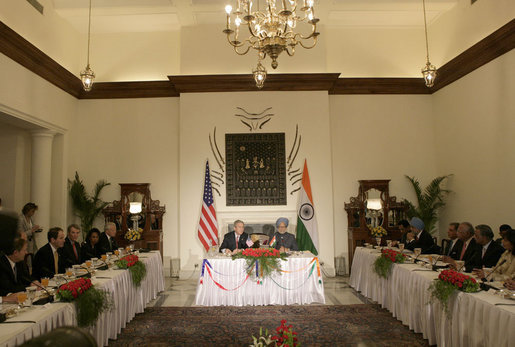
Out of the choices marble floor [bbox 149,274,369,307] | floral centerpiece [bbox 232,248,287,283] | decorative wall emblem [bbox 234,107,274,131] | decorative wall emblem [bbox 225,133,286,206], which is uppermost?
decorative wall emblem [bbox 234,107,274,131]


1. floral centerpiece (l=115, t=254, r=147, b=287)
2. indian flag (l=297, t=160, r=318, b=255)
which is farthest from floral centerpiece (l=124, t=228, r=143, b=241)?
indian flag (l=297, t=160, r=318, b=255)

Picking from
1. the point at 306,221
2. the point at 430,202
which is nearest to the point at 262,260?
the point at 306,221

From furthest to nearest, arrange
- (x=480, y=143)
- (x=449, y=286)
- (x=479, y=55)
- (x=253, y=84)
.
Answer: (x=253, y=84) < (x=480, y=143) < (x=479, y=55) < (x=449, y=286)

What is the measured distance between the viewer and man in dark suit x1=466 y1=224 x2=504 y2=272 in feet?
15.7

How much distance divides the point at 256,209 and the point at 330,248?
2137 millimetres

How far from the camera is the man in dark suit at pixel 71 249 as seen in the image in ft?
17.5

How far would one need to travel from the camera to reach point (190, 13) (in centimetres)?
845

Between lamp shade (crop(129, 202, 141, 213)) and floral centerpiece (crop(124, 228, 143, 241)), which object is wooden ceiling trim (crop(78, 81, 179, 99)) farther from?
floral centerpiece (crop(124, 228, 143, 241))

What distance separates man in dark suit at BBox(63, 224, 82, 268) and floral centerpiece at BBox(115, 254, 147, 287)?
32.2 inches

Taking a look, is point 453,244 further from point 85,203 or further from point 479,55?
point 85,203

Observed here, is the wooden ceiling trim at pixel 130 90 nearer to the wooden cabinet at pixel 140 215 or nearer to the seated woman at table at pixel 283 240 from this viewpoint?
the wooden cabinet at pixel 140 215

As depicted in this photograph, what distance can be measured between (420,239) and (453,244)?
562 millimetres

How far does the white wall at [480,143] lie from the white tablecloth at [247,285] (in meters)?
4.22

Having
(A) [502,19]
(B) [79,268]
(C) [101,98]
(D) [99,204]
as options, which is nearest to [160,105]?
(C) [101,98]
